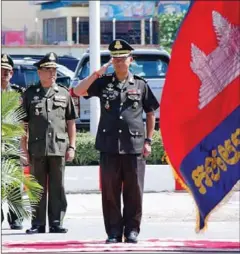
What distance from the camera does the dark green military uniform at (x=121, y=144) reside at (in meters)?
9.39

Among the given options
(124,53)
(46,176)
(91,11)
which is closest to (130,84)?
(124,53)

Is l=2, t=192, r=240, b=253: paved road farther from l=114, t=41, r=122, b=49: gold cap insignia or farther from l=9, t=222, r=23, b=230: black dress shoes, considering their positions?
l=114, t=41, r=122, b=49: gold cap insignia

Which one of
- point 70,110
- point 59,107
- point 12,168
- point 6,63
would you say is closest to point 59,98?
point 59,107

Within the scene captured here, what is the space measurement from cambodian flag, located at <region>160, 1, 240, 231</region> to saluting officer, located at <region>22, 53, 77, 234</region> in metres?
5.10

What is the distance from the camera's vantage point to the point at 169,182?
14305 millimetres

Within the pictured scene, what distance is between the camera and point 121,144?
9.38m

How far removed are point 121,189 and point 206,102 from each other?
14.8 ft

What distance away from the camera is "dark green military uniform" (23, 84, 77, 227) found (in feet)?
33.8

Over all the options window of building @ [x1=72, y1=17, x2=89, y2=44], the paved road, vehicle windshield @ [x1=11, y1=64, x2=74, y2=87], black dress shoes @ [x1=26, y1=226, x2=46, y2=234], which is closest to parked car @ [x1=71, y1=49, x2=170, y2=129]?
vehicle windshield @ [x1=11, y1=64, x2=74, y2=87]

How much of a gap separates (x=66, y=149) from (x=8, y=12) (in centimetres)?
4372

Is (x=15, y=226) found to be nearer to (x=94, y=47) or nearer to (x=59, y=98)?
(x=59, y=98)

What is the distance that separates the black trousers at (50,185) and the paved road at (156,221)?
22cm

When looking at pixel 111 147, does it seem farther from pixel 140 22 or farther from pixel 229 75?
pixel 140 22

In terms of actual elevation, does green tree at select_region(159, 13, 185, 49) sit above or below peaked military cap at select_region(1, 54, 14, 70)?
below
